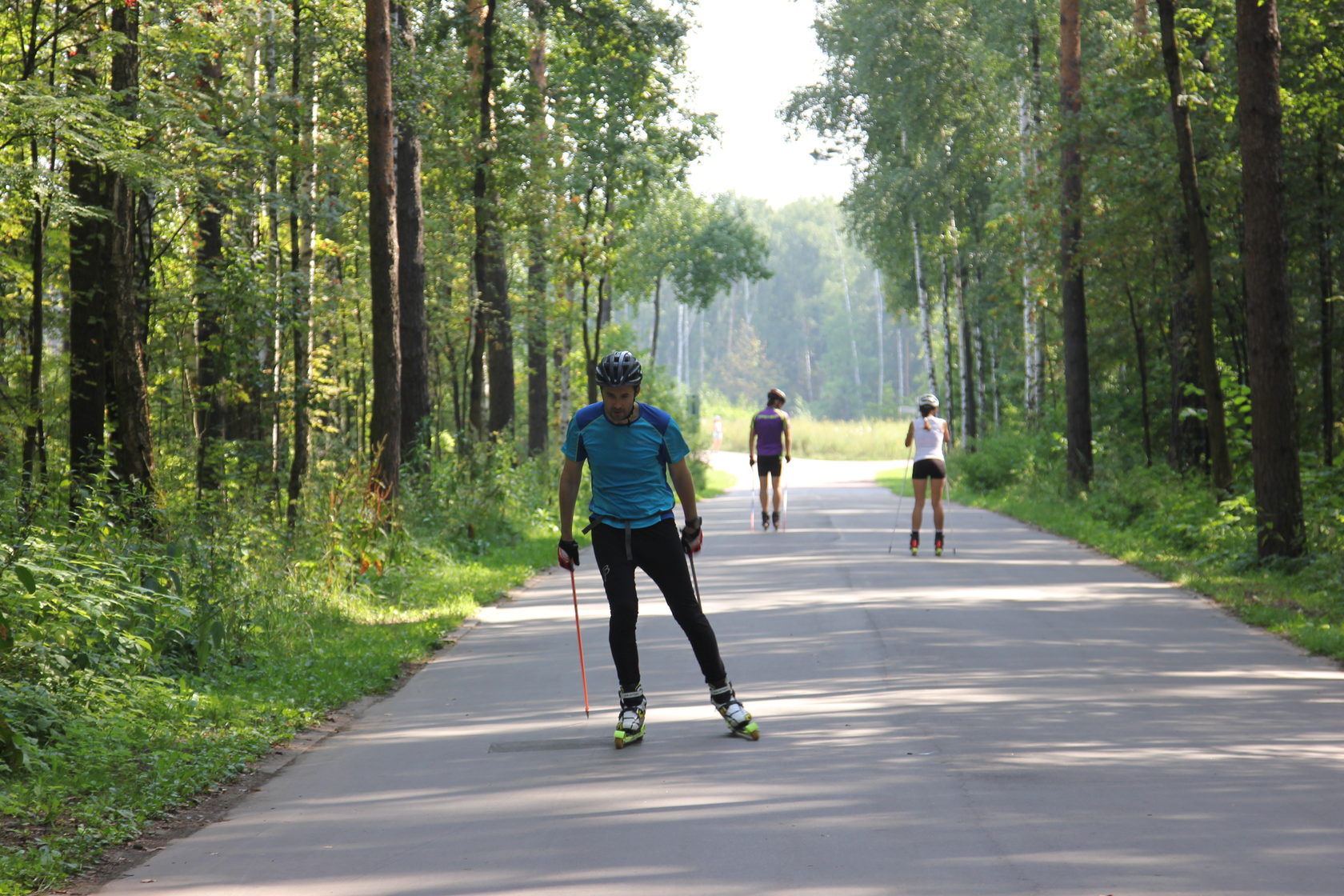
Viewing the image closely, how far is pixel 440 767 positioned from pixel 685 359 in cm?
12486

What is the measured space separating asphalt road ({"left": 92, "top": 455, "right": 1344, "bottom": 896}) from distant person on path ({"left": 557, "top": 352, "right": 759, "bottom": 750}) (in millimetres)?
352

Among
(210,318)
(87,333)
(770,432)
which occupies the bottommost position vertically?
(770,432)

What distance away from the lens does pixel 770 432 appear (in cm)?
2273

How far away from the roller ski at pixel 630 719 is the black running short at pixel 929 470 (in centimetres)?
1078

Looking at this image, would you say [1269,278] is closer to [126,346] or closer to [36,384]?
[126,346]

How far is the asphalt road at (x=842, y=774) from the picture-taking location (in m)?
5.43

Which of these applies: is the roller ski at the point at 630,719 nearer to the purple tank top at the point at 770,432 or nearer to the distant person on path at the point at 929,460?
the distant person on path at the point at 929,460

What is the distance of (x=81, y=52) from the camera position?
44.9 feet

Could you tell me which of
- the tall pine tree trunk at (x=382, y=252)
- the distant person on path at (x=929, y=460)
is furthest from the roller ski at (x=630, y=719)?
the distant person on path at (x=929, y=460)

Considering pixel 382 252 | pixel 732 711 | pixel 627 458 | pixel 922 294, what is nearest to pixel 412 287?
pixel 382 252

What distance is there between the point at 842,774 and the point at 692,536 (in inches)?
66.5

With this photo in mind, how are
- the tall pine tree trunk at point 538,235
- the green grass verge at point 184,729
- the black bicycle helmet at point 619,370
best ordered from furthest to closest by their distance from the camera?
the tall pine tree trunk at point 538,235 → the black bicycle helmet at point 619,370 → the green grass verge at point 184,729

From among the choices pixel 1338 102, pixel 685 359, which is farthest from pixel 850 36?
pixel 685 359

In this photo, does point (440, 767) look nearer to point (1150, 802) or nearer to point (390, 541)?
point (1150, 802)
